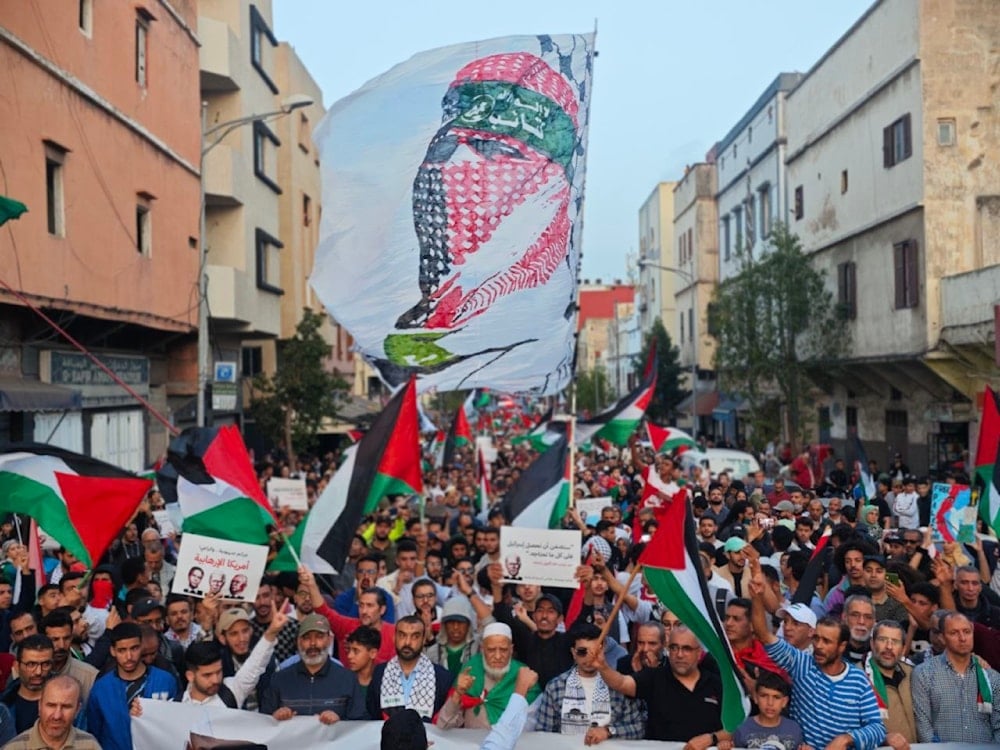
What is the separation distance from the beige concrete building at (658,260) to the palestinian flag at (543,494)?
161 ft

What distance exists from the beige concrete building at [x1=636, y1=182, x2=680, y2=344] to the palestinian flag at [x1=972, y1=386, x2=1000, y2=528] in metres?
48.8

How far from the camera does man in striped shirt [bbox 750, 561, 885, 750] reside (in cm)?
597

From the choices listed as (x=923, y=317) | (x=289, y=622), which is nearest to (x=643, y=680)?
(x=289, y=622)

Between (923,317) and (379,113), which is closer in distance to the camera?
(379,113)

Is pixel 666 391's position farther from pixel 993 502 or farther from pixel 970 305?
pixel 993 502

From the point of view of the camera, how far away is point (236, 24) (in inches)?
1118

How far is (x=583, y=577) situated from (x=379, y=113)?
5.42 m

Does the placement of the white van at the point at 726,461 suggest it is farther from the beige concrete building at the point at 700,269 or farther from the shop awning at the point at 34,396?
the beige concrete building at the point at 700,269

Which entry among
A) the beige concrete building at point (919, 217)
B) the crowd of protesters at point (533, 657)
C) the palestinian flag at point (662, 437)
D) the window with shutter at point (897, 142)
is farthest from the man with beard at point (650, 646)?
the window with shutter at point (897, 142)

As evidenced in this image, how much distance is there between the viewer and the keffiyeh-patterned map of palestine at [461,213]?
37.3 ft

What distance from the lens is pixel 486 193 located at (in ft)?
38.2

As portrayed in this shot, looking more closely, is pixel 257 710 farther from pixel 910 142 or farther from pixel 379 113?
pixel 910 142

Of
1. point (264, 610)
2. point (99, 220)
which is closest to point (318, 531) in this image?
point (264, 610)

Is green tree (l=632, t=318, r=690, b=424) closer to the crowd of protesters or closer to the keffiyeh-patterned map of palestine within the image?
the keffiyeh-patterned map of palestine
